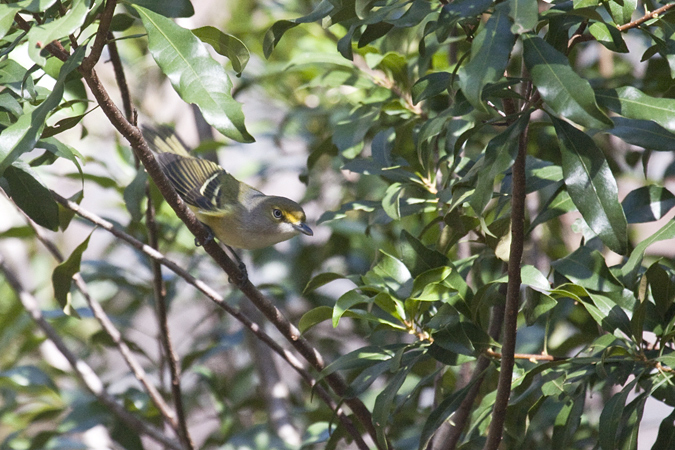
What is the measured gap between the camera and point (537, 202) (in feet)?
12.2

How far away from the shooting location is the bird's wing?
3.07m

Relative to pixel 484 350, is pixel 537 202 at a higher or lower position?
lower

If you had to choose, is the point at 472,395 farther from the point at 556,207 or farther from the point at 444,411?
the point at 556,207

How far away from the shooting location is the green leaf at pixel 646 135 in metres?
1.61

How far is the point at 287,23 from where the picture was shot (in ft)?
5.26

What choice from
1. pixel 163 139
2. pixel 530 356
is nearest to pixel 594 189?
pixel 530 356

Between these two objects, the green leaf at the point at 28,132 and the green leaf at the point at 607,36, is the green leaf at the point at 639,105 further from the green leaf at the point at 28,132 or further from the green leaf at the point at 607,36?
the green leaf at the point at 28,132

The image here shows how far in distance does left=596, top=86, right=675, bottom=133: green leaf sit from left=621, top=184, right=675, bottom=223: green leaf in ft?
1.65

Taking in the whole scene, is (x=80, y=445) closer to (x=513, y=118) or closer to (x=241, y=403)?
(x=241, y=403)

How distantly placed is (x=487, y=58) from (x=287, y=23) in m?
0.61

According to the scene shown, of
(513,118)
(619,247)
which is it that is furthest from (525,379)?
(513,118)

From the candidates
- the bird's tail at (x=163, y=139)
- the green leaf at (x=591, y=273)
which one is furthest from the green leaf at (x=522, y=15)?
the bird's tail at (x=163, y=139)

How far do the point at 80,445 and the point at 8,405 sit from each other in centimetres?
52

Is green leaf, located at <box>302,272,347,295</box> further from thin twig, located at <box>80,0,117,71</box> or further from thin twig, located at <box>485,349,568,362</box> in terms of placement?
thin twig, located at <box>80,0,117,71</box>
